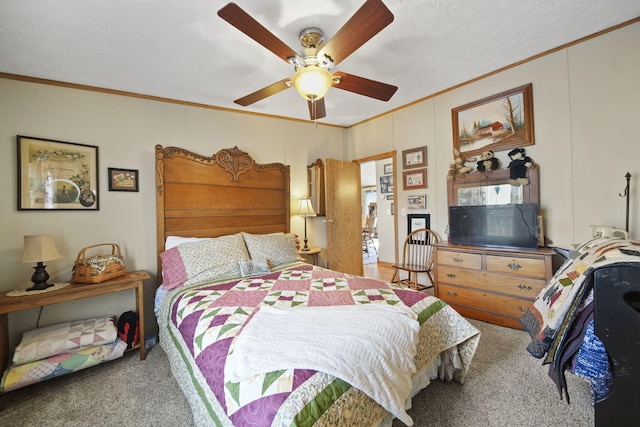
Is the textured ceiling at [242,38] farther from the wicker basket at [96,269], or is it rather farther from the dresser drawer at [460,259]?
the dresser drawer at [460,259]

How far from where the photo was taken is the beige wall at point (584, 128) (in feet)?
6.91

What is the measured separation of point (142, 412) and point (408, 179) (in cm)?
357

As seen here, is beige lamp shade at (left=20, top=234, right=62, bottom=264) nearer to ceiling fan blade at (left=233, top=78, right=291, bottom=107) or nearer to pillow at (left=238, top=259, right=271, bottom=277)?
pillow at (left=238, top=259, right=271, bottom=277)

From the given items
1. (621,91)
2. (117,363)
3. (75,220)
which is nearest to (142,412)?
(117,363)

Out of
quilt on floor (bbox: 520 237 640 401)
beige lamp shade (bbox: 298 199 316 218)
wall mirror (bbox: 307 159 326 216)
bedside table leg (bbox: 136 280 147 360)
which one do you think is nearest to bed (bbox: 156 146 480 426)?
bedside table leg (bbox: 136 280 147 360)

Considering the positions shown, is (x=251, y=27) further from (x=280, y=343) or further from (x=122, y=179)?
(x=122, y=179)

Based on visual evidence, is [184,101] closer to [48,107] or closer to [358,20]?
[48,107]

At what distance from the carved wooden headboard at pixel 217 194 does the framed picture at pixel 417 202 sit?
5.62ft

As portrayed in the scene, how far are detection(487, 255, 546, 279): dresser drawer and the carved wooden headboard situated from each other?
2455 millimetres

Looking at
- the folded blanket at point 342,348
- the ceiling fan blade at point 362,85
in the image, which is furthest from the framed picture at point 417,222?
the folded blanket at point 342,348

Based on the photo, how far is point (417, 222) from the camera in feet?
11.8

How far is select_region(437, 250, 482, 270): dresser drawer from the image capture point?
2697 mm

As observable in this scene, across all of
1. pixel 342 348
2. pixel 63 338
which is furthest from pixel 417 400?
pixel 63 338

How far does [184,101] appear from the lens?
9.89ft
